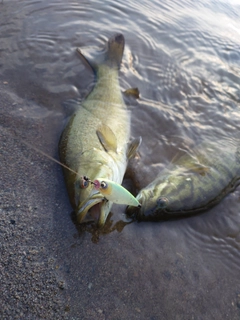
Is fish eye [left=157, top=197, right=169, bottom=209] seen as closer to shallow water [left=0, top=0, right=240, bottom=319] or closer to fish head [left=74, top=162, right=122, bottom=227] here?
shallow water [left=0, top=0, right=240, bottom=319]

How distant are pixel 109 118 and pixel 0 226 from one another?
2107 millimetres

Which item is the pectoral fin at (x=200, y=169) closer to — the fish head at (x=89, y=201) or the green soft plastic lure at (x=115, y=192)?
the fish head at (x=89, y=201)

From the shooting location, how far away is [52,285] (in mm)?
2713

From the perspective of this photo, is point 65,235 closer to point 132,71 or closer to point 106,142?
point 106,142

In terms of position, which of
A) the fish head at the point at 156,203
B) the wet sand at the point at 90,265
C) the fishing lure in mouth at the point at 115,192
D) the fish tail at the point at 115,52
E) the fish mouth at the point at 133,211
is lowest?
the wet sand at the point at 90,265

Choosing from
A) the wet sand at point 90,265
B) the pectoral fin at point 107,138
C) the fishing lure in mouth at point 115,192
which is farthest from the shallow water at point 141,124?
the fishing lure in mouth at point 115,192

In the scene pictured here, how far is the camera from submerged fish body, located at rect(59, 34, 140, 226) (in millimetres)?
3088

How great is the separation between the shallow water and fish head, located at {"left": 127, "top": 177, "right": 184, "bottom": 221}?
0.36ft

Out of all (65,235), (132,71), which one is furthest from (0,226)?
(132,71)

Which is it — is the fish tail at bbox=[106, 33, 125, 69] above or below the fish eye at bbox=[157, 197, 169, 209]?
above

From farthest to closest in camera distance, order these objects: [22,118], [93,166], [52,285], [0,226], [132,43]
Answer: [132,43] → [22,118] → [93,166] → [0,226] → [52,285]

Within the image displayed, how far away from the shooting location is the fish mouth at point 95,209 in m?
2.95

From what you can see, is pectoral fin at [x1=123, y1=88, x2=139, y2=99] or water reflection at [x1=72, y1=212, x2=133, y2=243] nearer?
water reflection at [x1=72, y1=212, x2=133, y2=243]

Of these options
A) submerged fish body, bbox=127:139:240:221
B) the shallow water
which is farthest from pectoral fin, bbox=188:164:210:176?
the shallow water
